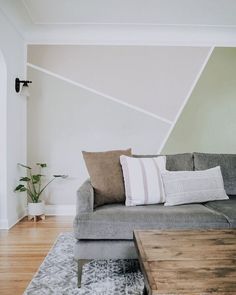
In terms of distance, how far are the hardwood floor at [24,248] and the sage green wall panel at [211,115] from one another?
1744mm

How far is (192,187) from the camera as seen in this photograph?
2158 mm

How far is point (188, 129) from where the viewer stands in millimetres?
3473

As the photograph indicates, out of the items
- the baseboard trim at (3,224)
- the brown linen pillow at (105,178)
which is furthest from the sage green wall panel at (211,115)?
the baseboard trim at (3,224)

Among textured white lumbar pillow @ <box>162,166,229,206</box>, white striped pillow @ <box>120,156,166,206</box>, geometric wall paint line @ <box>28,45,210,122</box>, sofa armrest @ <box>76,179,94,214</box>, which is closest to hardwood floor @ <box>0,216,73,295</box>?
sofa armrest @ <box>76,179,94,214</box>

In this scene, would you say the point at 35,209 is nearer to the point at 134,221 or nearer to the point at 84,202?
the point at 84,202

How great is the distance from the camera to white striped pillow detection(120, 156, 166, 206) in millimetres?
2109

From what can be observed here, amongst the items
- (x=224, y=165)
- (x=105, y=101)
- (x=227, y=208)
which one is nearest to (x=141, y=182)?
(x=227, y=208)

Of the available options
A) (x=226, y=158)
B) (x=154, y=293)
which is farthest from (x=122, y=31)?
(x=154, y=293)

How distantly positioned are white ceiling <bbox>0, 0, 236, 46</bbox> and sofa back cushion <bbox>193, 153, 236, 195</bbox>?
1616 mm

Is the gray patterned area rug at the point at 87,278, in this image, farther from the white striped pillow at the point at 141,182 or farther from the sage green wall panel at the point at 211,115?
the sage green wall panel at the point at 211,115

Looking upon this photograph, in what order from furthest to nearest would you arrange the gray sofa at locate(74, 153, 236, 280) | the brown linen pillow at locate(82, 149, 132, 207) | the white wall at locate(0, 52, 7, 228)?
the white wall at locate(0, 52, 7, 228) → the brown linen pillow at locate(82, 149, 132, 207) → the gray sofa at locate(74, 153, 236, 280)

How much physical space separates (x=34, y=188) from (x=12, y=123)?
0.87 meters

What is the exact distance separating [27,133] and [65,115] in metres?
0.57

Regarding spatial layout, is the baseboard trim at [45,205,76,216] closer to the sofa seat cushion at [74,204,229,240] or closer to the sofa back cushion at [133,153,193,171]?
the sofa back cushion at [133,153,193,171]
